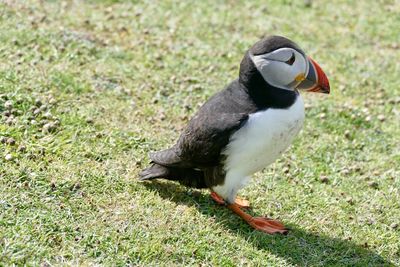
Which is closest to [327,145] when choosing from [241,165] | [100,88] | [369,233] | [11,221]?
[369,233]

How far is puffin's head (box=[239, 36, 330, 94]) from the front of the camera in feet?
15.2

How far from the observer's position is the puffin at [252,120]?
464 cm

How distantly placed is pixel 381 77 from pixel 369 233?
3126 mm

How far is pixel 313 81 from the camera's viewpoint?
482 cm

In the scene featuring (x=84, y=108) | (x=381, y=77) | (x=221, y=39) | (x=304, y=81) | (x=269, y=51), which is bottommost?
(x=381, y=77)

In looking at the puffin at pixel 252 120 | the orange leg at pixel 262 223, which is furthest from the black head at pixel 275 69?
the orange leg at pixel 262 223

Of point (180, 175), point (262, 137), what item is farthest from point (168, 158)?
point (262, 137)

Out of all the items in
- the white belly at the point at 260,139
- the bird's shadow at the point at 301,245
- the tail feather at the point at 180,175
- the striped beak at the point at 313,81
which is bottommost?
the bird's shadow at the point at 301,245

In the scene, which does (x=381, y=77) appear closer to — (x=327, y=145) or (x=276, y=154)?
(x=327, y=145)

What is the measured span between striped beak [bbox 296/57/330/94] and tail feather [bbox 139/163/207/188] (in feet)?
3.39

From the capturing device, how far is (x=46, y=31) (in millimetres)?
7422

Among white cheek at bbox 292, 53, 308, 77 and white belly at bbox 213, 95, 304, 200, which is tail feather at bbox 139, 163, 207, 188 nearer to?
white belly at bbox 213, 95, 304, 200

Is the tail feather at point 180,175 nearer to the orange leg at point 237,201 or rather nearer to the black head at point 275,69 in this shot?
the orange leg at point 237,201

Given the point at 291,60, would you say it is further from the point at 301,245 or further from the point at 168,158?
the point at 301,245
